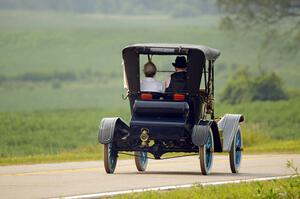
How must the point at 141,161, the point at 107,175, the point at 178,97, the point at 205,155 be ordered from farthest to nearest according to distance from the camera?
the point at 141,161 → the point at 178,97 → the point at 205,155 → the point at 107,175

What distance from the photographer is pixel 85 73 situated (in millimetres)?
104375

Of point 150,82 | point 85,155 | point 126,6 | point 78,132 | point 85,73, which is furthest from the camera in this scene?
point 126,6

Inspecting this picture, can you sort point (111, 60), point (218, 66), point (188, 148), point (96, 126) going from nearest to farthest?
point (188, 148) → point (96, 126) → point (218, 66) → point (111, 60)

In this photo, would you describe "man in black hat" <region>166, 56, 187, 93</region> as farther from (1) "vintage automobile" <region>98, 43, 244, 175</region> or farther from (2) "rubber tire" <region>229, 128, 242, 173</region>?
(2) "rubber tire" <region>229, 128, 242, 173</region>

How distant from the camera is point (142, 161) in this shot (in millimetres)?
22000

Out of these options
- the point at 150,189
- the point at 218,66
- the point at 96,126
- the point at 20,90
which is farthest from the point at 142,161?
the point at 218,66

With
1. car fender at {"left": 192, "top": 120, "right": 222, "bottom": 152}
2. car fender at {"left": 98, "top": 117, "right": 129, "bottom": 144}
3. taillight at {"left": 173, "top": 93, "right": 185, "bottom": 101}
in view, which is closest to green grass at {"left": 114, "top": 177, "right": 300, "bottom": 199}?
car fender at {"left": 192, "top": 120, "right": 222, "bottom": 152}

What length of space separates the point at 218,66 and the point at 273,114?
149ft

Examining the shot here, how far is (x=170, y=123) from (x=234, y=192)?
3.84 metres

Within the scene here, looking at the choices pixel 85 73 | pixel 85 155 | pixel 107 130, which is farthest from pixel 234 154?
pixel 85 73

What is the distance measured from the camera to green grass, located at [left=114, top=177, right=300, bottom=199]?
16.1 meters

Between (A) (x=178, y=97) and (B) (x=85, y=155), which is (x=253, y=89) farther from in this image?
(A) (x=178, y=97)

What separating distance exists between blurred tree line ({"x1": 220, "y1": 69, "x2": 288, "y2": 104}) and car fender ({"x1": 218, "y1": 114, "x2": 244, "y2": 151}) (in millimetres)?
41574

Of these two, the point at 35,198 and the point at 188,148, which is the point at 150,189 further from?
the point at 188,148
